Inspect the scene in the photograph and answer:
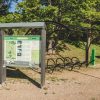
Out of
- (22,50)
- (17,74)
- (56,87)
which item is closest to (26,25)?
(22,50)

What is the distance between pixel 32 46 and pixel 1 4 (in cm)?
1490

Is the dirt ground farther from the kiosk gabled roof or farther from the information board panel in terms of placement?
the kiosk gabled roof

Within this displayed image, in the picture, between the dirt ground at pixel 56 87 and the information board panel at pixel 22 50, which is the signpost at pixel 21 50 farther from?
the dirt ground at pixel 56 87

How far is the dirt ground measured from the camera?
1012 centimetres

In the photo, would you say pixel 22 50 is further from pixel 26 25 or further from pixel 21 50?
pixel 26 25

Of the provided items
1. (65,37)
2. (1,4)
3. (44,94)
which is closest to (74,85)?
(44,94)

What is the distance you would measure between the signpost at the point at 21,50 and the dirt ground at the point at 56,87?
1.79ft

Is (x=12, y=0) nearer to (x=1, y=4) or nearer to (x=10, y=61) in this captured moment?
(x=1, y=4)

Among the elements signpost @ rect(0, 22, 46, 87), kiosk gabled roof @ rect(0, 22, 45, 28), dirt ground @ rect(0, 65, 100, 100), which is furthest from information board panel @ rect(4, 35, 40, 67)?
dirt ground @ rect(0, 65, 100, 100)

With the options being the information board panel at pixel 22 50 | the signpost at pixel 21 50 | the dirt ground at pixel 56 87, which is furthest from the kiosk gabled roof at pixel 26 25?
the dirt ground at pixel 56 87

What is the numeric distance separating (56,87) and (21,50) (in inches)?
74.4

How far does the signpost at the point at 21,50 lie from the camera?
463 inches

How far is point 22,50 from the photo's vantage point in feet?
40.2

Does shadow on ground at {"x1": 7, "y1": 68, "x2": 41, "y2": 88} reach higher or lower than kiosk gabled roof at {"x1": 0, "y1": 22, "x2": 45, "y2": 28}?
lower
